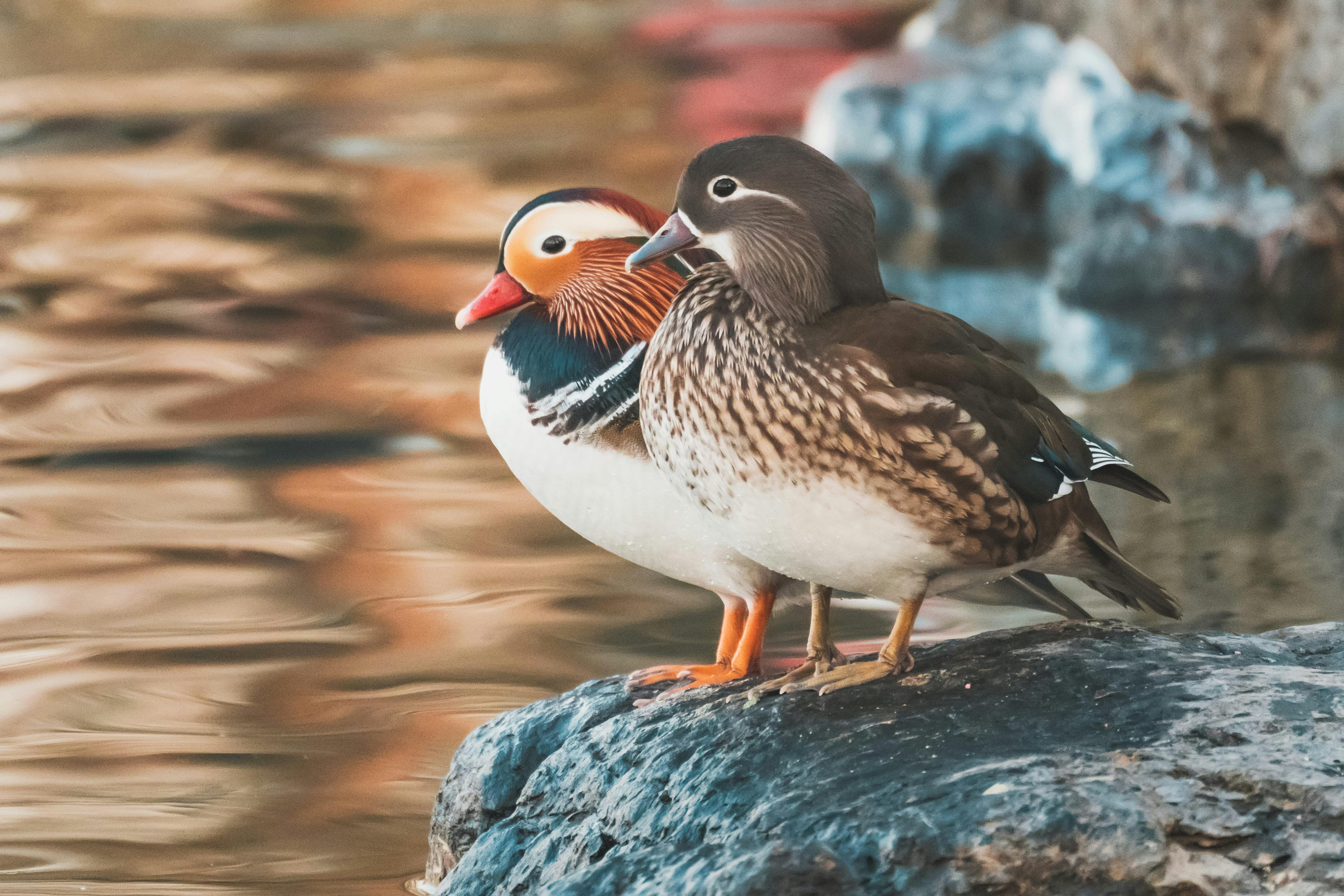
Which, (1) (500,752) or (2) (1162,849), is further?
(1) (500,752)

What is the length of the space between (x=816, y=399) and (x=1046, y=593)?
0.70 metres

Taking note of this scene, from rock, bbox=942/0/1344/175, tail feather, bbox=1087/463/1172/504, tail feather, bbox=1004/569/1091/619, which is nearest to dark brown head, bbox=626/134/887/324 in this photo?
tail feather, bbox=1087/463/1172/504

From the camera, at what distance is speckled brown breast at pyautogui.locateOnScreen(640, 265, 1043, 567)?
2242 mm

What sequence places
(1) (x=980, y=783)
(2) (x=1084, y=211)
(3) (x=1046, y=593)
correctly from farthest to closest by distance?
(2) (x=1084, y=211), (3) (x=1046, y=593), (1) (x=980, y=783)

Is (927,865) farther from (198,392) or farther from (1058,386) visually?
(198,392)

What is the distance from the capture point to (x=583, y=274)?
2596 mm

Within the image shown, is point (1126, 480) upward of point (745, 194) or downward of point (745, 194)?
downward

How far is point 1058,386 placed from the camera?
6.46 m

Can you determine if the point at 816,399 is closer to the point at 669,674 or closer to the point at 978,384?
the point at 978,384

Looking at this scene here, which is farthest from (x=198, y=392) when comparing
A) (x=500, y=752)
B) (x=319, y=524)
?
(x=500, y=752)

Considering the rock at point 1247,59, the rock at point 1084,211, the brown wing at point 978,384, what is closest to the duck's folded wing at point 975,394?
the brown wing at point 978,384

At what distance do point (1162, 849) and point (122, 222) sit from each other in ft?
27.5

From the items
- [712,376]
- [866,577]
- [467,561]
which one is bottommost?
[467,561]

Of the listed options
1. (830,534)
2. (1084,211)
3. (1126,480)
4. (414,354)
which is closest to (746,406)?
(830,534)
